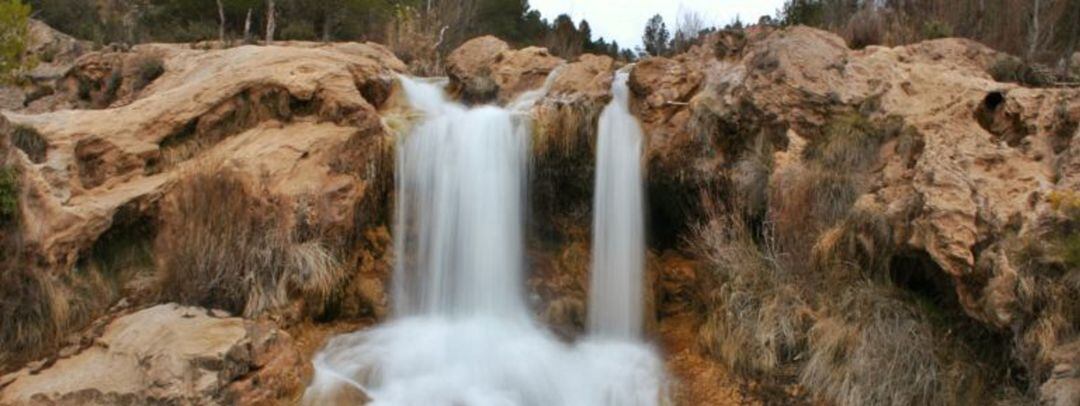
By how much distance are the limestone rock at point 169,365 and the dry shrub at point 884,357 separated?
14.6 ft

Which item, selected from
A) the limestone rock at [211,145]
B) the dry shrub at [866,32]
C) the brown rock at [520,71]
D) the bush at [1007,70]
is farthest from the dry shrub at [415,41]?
the bush at [1007,70]

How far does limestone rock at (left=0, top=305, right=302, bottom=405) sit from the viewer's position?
607cm

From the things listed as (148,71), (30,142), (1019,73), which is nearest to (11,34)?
(30,142)

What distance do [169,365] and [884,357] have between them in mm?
5579

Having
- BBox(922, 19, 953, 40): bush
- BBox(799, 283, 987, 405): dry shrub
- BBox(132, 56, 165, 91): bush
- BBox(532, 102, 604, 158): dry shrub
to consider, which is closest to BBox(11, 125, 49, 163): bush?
BBox(132, 56, 165, 91): bush

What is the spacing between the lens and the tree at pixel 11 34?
7.50 meters

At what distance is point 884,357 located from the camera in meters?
6.36

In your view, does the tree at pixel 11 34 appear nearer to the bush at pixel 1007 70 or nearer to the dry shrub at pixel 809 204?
the dry shrub at pixel 809 204

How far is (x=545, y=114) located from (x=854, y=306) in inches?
165

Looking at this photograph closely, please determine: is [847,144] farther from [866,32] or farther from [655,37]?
[655,37]

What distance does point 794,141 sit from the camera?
8469mm

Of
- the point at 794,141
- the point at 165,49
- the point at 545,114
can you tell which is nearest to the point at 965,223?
the point at 794,141

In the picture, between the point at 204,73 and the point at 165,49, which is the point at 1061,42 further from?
the point at 165,49

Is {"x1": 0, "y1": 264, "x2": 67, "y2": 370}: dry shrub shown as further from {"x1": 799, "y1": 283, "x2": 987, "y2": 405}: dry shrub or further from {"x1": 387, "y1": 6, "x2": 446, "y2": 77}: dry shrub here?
{"x1": 387, "y1": 6, "x2": 446, "y2": 77}: dry shrub
